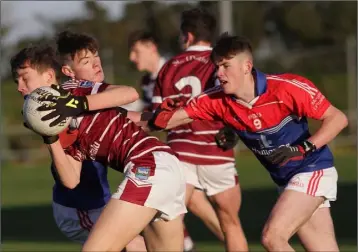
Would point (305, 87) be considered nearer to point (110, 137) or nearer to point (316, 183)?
point (316, 183)

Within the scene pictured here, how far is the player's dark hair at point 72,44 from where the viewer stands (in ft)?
24.0

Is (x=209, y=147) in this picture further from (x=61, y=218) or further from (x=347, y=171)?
(x=347, y=171)

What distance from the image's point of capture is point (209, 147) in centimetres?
972

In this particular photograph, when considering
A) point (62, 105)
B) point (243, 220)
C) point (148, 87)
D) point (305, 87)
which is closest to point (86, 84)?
point (62, 105)

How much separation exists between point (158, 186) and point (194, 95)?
332 centimetres

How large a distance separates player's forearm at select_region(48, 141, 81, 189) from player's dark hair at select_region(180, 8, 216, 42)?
3.34m

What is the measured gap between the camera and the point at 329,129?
7336 millimetres

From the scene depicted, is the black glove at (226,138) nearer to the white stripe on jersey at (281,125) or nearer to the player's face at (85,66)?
the white stripe on jersey at (281,125)

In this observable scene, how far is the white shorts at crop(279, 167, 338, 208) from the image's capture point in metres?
7.57

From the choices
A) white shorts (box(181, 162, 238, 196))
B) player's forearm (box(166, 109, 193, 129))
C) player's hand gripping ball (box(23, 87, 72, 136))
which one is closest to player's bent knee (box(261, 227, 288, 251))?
player's forearm (box(166, 109, 193, 129))

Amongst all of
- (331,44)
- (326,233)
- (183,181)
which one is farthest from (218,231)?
A: (331,44)

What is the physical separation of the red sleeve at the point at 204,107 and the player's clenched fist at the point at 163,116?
109mm

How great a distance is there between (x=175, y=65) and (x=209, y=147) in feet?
2.81

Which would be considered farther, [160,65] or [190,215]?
[190,215]
